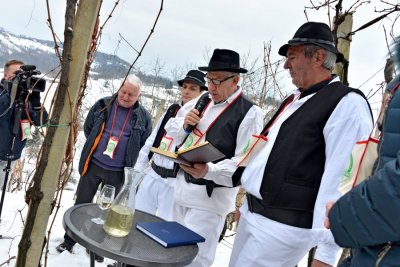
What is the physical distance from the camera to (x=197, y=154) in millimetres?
2088

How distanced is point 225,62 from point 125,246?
151 centimetres

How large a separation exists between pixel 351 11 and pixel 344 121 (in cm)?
128

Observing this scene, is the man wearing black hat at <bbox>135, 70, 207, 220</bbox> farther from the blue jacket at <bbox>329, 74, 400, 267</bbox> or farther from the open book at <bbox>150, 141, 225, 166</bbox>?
the blue jacket at <bbox>329, 74, 400, 267</bbox>

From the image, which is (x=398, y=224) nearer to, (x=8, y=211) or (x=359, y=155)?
(x=359, y=155)

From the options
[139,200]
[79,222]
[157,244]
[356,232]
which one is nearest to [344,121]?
[356,232]

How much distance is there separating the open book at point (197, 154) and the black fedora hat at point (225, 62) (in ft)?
2.38

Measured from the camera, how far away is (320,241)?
5.38ft

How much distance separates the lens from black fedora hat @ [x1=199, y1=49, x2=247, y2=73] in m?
2.58

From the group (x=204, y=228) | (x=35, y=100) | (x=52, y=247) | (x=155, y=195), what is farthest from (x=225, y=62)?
(x=52, y=247)

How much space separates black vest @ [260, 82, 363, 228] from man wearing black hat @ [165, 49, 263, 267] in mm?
586

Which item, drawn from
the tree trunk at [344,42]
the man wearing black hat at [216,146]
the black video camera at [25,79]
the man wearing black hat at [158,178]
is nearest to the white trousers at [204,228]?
the man wearing black hat at [216,146]

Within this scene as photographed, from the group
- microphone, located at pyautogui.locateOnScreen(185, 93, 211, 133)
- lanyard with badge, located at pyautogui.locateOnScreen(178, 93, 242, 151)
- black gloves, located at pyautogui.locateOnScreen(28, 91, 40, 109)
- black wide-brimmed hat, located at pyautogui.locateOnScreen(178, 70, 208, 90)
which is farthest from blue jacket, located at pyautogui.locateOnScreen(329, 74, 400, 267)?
black gloves, located at pyautogui.locateOnScreen(28, 91, 40, 109)

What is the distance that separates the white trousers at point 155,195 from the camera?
10.4 ft

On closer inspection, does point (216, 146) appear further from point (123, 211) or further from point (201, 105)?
point (123, 211)
